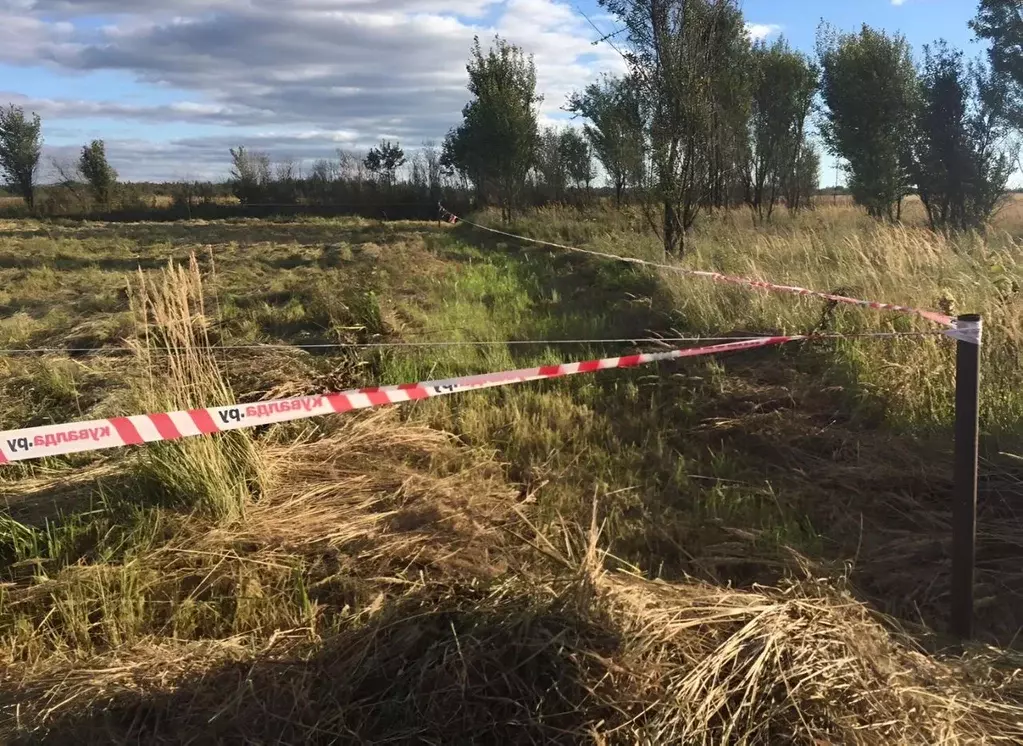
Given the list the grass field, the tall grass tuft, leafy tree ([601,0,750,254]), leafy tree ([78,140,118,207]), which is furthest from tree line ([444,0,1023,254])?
leafy tree ([78,140,118,207])

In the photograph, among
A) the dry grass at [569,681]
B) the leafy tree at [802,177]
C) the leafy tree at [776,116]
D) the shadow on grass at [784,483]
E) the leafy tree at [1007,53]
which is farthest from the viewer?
the leafy tree at [802,177]

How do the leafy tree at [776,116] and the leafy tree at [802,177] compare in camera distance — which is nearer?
the leafy tree at [776,116]

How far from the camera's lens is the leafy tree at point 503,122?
2878 cm

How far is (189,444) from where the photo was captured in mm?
4125

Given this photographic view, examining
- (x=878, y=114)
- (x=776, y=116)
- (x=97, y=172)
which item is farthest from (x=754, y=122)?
(x=97, y=172)

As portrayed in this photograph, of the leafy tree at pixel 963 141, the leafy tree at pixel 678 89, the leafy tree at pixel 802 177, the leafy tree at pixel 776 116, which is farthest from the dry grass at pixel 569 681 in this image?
the leafy tree at pixel 802 177

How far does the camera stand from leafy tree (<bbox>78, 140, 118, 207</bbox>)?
158 feet

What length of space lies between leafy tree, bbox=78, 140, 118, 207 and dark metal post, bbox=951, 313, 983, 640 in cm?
5436

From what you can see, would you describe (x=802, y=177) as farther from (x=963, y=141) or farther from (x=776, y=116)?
(x=963, y=141)

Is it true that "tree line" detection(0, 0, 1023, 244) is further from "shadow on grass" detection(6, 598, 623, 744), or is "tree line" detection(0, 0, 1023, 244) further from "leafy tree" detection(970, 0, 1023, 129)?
"shadow on grass" detection(6, 598, 623, 744)

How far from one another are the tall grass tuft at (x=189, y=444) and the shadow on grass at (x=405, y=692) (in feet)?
4.61

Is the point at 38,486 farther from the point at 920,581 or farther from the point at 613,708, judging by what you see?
the point at 920,581

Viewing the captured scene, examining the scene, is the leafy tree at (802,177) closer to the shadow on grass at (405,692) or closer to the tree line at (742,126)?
the tree line at (742,126)

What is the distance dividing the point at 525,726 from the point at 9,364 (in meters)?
7.40
